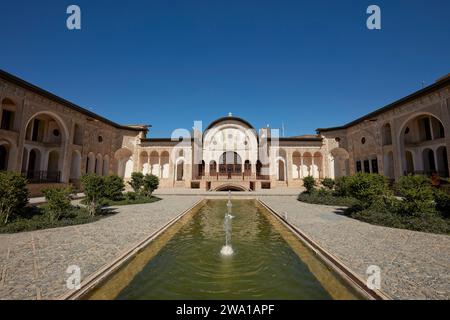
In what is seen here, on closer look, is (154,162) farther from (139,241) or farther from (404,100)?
(404,100)

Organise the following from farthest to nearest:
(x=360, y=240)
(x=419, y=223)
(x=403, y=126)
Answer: (x=403, y=126) → (x=419, y=223) → (x=360, y=240)

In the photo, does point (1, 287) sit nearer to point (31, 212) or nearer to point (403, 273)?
point (403, 273)

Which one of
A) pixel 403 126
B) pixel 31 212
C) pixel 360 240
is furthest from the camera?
pixel 403 126

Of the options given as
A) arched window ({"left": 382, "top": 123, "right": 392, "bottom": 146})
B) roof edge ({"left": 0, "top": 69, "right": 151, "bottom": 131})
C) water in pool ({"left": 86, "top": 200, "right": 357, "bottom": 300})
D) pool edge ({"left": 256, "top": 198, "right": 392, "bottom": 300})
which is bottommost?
water in pool ({"left": 86, "top": 200, "right": 357, "bottom": 300})

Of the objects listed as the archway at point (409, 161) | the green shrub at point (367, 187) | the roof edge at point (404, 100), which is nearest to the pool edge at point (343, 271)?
the green shrub at point (367, 187)

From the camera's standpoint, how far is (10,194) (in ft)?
A: 23.8

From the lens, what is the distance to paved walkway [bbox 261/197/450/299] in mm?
3268

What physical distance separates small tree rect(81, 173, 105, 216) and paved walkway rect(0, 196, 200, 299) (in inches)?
74.9

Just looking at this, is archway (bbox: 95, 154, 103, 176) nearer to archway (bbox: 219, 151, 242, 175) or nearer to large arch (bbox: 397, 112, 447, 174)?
archway (bbox: 219, 151, 242, 175)

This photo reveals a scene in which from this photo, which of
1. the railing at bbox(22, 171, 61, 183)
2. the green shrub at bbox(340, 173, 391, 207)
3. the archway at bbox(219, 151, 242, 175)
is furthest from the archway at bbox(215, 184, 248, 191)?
the railing at bbox(22, 171, 61, 183)
